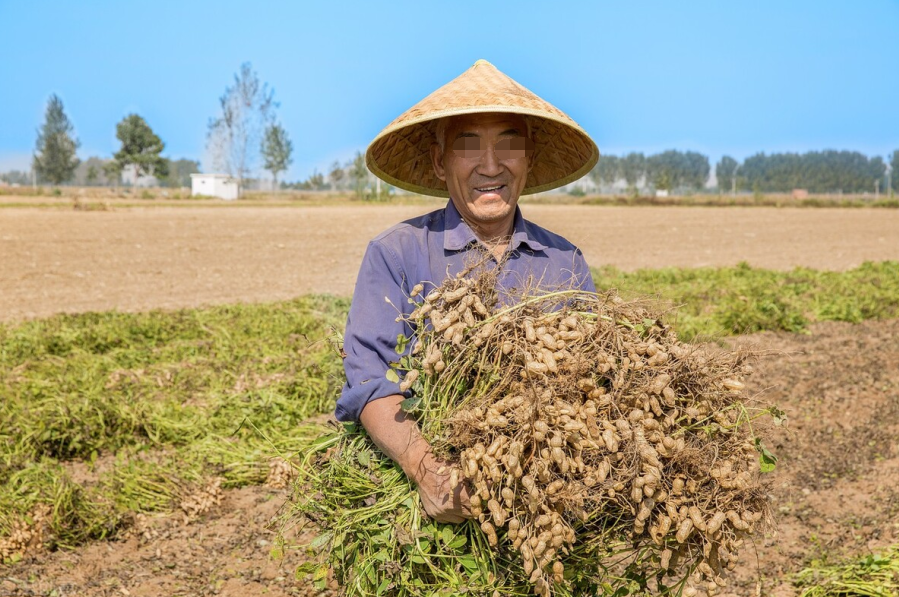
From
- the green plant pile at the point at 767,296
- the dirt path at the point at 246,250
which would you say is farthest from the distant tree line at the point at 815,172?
the green plant pile at the point at 767,296

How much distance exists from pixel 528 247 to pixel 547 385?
2.98 ft

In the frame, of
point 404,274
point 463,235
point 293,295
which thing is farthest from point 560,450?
point 293,295

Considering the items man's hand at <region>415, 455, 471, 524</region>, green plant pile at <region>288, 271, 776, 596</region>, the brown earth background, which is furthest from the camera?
the brown earth background

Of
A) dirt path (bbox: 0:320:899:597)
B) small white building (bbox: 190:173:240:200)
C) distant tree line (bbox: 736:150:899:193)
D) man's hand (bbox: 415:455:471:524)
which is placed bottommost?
dirt path (bbox: 0:320:899:597)

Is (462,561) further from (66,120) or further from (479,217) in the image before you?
(66,120)

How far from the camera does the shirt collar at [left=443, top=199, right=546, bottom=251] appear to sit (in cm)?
266

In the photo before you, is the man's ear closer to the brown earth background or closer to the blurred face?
the blurred face

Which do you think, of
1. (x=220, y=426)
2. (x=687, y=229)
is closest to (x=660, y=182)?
(x=687, y=229)

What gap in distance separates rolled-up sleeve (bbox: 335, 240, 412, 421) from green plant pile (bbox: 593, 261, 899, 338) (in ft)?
18.7

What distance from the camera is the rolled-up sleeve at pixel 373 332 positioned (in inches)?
89.4

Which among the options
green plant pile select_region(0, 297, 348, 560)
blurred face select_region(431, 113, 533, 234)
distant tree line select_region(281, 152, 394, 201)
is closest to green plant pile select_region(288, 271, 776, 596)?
blurred face select_region(431, 113, 533, 234)

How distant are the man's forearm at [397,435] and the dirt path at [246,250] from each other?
416 centimetres

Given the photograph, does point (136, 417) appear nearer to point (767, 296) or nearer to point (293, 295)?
point (293, 295)

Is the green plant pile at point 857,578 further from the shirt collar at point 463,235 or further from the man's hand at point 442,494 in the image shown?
the man's hand at point 442,494
